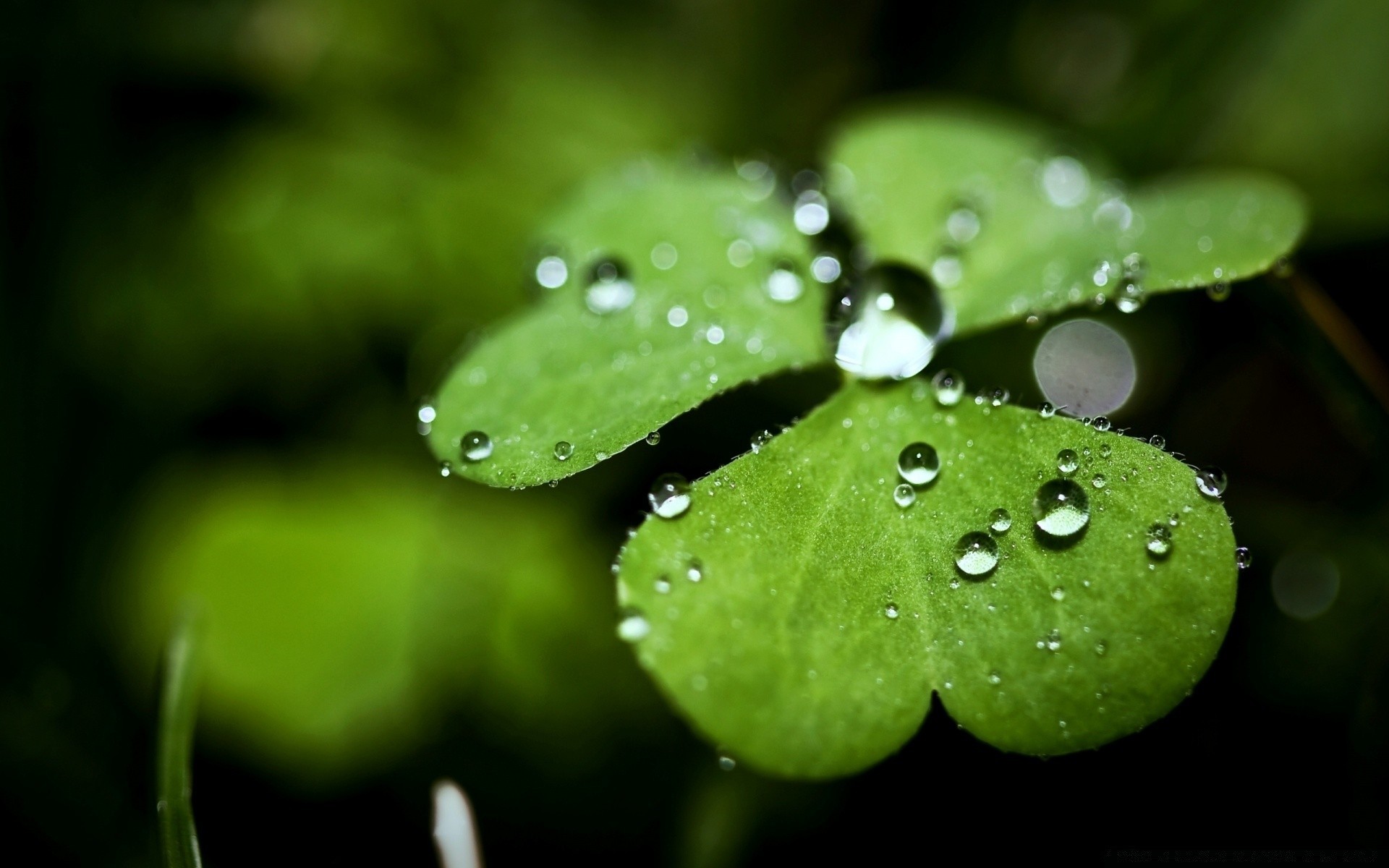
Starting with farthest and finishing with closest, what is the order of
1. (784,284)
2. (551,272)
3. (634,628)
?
(551,272)
(784,284)
(634,628)

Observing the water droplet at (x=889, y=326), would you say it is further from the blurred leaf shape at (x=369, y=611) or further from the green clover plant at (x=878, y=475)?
the blurred leaf shape at (x=369, y=611)

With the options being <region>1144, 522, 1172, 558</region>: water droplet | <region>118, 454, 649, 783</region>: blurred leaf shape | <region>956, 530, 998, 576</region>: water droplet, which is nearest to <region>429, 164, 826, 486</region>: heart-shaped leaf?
<region>956, 530, 998, 576</region>: water droplet

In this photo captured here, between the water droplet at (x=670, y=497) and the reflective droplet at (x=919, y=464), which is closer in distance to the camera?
the water droplet at (x=670, y=497)

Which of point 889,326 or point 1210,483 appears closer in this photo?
point 1210,483

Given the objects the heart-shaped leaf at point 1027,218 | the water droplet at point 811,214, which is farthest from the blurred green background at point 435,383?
the water droplet at point 811,214

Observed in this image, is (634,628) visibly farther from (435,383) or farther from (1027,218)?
(435,383)

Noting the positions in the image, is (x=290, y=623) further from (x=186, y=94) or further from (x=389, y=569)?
(x=186, y=94)

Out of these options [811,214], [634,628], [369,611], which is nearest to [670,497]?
[634,628]

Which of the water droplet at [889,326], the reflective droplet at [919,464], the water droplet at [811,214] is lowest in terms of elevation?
the reflective droplet at [919,464]
